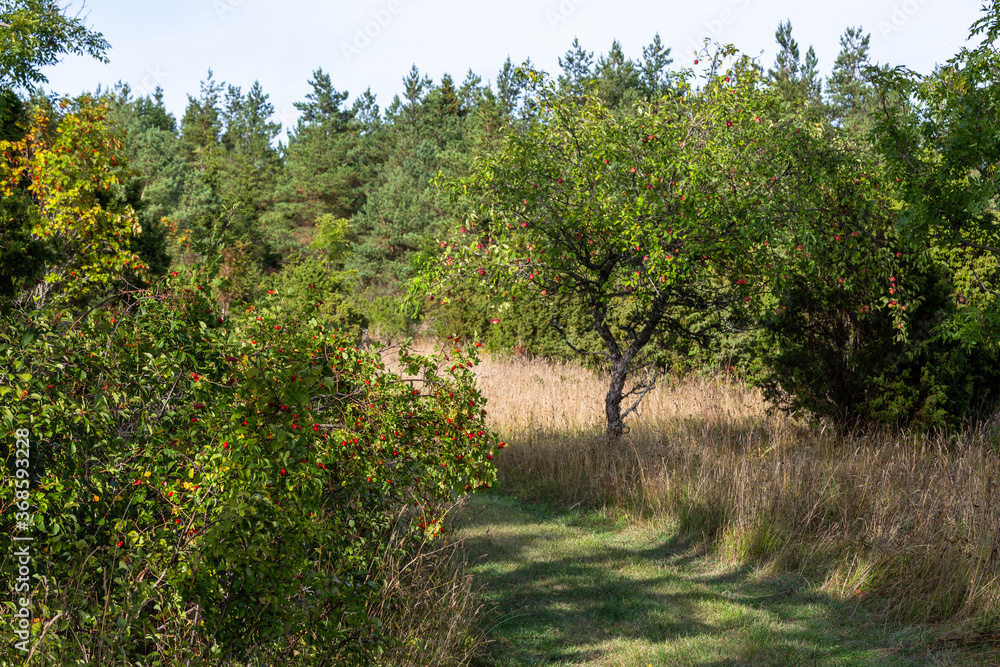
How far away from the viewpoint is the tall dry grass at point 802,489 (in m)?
4.96

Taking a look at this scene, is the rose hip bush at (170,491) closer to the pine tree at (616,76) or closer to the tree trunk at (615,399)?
the tree trunk at (615,399)

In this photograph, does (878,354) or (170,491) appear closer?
(170,491)

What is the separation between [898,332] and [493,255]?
4.13 meters

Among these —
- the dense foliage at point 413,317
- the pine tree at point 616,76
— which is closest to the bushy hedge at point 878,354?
the dense foliage at point 413,317

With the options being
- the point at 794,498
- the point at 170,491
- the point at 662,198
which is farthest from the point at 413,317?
the point at 170,491

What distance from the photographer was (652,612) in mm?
5109

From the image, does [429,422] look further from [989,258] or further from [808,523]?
[989,258]

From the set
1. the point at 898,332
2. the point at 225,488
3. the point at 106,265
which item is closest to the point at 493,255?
the point at 898,332

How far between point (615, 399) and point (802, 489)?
7.67ft

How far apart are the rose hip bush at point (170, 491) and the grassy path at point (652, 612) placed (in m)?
1.84

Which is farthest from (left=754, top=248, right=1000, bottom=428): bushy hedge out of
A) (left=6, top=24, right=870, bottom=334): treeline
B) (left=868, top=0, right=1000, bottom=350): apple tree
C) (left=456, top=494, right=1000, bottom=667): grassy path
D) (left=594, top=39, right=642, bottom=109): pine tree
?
(left=594, top=39, right=642, bottom=109): pine tree

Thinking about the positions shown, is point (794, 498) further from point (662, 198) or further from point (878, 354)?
point (662, 198)

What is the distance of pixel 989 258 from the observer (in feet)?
28.7

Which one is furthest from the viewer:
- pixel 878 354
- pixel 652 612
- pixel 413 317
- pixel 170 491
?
pixel 413 317
